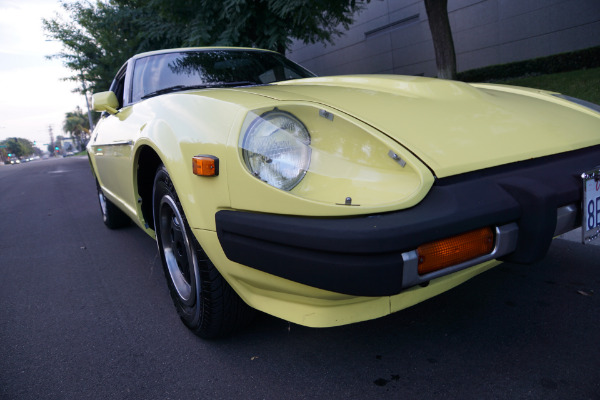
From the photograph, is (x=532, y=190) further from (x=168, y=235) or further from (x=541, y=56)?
(x=541, y=56)

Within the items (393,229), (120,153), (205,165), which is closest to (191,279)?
(205,165)

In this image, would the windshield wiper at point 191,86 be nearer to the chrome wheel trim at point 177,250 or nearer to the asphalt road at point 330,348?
the chrome wheel trim at point 177,250

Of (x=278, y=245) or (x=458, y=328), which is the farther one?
(x=458, y=328)

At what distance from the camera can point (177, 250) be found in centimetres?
212

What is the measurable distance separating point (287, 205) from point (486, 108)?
1015 mm

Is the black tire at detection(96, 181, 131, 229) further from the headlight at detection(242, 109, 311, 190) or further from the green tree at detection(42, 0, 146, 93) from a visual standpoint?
the green tree at detection(42, 0, 146, 93)

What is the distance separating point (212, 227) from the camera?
5.18 ft

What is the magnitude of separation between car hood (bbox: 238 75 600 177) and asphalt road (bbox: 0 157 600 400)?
0.77m

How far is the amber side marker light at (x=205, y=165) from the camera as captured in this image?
152cm

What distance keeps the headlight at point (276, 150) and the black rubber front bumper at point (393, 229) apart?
0.15m

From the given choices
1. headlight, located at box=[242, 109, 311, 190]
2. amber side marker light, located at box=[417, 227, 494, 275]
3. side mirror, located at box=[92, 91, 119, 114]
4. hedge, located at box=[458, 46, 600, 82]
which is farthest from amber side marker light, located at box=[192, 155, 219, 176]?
hedge, located at box=[458, 46, 600, 82]

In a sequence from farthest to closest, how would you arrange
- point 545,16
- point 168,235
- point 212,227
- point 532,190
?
1. point 545,16
2. point 168,235
3. point 212,227
4. point 532,190

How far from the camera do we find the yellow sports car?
129 cm

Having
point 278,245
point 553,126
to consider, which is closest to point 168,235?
point 278,245
